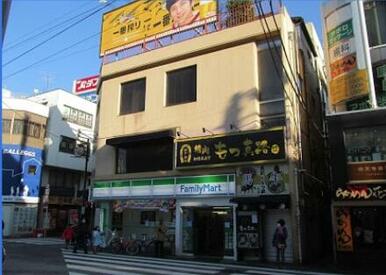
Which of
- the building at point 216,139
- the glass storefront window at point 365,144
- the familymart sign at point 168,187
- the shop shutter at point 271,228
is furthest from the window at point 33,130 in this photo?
the glass storefront window at point 365,144

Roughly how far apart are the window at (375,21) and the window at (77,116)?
32669mm

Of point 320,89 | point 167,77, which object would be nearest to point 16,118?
point 167,77

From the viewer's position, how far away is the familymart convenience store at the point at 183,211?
2083cm

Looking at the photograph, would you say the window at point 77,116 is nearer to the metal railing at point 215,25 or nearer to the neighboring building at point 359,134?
the metal railing at point 215,25

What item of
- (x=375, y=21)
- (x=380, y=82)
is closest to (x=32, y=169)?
(x=380, y=82)

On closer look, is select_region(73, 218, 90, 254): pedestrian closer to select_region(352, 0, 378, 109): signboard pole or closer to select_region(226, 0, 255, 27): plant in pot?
select_region(226, 0, 255, 27): plant in pot

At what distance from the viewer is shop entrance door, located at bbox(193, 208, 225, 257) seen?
842 inches

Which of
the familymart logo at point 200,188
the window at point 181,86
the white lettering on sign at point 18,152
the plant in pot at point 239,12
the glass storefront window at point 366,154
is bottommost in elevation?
the familymart logo at point 200,188

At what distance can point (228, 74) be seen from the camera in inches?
879

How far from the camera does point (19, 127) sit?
39.4 meters

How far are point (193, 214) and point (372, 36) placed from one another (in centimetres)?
1179

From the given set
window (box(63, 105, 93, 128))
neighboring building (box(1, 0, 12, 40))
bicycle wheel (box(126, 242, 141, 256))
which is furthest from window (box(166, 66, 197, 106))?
window (box(63, 105, 93, 128))

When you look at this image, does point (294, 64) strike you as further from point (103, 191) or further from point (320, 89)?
point (103, 191)

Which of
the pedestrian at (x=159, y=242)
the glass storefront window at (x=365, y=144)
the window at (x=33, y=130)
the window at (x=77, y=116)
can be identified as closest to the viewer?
the glass storefront window at (x=365, y=144)
